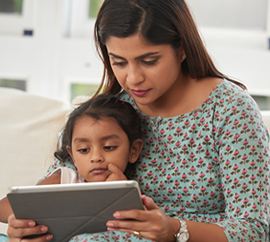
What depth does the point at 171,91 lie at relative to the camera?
1303 mm

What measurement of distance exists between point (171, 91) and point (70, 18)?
4.80ft

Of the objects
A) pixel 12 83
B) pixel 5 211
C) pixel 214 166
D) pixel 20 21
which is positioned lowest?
pixel 5 211

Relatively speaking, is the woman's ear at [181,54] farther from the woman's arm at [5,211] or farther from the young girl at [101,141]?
the woman's arm at [5,211]

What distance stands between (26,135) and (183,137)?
805mm

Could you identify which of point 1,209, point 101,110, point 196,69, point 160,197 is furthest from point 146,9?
point 1,209

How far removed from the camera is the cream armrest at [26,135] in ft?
5.35

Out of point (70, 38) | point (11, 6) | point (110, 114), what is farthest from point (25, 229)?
point (11, 6)

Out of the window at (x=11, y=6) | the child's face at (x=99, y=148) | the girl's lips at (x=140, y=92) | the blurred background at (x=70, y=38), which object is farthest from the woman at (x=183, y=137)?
the window at (x=11, y=6)

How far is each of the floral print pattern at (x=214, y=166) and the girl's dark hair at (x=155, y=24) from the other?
0.57 ft

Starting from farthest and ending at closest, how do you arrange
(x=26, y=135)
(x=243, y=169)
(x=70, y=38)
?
(x=70, y=38), (x=26, y=135), (x=243, y=169)

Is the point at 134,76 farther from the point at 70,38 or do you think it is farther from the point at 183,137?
the point at 70,38

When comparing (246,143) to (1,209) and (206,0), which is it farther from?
(206,0)

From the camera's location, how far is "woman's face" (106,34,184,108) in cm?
110

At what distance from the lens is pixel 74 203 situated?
0.90 metres
